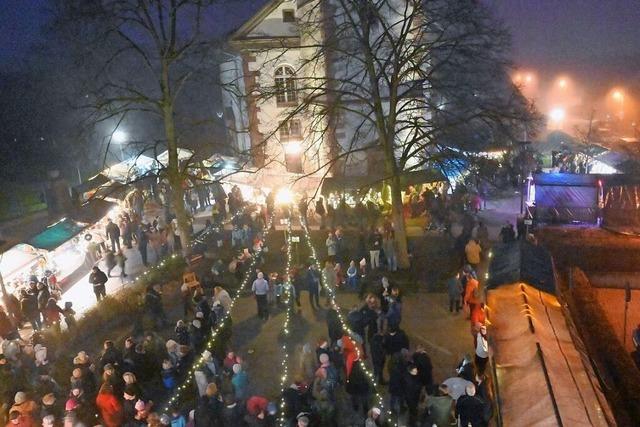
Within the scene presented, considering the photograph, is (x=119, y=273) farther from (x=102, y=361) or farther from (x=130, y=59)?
(x=130, y=59)

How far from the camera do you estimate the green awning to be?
667 inches

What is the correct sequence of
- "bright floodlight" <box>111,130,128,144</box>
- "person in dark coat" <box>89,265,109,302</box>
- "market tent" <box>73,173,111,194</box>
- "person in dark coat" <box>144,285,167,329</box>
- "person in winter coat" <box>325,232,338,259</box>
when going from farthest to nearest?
"bright floodlight" <box>111,130,128,144</box> < "market tent" <box>73,173,111,194</box> < "person in winter coat" <box>325,232,338,259</box> < "person in dark coat" <box>89,265,109,302</box> < "person in dark coat" <box>144,285,167,329</box>

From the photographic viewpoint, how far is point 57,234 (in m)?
17.9

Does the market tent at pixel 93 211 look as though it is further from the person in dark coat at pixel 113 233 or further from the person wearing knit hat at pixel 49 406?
the person wearing knit hat at pixel 49 406

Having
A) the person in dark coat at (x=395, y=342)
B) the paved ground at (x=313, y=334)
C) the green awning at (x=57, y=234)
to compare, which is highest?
the green awning at (x=57, y=234)

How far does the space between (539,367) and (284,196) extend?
619 inches

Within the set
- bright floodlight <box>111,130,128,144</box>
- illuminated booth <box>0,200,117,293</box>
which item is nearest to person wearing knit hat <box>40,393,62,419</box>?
illuminated booth <box>0,200,117,293</box>

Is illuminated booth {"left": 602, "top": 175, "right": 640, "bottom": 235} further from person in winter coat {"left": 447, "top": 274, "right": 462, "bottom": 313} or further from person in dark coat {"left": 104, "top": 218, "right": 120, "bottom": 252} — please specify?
person in dark coat {"left": 104, "top": 218, "right": 120, "bottom": 252}

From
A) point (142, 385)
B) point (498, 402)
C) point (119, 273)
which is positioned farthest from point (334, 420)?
point (119, 273)

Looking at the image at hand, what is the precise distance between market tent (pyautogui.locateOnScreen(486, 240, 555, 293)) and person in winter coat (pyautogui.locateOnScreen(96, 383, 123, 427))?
8020 millimetres

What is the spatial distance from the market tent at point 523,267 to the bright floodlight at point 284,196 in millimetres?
10767

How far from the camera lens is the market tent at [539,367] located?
7.13 m

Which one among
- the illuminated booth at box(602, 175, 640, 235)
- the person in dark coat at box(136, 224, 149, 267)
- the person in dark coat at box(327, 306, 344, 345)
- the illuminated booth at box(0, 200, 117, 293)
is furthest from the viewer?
the person in dark coat at box(136, 224, 149, 267)

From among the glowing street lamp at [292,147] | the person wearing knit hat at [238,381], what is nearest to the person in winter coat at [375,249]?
the person wearing knit hat at [238,381]
